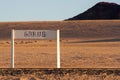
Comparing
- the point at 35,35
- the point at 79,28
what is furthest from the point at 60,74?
the point at 79,28

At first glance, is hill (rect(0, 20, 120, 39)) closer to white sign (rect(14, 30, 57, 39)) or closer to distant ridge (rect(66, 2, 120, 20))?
white sign (rect(14, 30, 57, 39))

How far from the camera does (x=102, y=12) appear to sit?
14738 cm

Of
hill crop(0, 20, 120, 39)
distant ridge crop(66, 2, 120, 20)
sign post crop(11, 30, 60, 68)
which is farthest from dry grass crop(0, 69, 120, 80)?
distant ridge crop(66, 2, 120, 20)

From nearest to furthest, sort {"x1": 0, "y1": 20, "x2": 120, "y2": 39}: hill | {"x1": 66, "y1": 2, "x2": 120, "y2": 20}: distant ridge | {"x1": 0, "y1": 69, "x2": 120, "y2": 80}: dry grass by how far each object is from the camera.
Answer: {"x1": 0, "y1": 69, "x2": 120, "y2": 80}: dry grass, {"x1": 0, "y1": 20, "x2": 120, "y2": 39}: hill, {"x1": 66, "y1": 2, "x2": 120, "y2": 20}: distant ridge

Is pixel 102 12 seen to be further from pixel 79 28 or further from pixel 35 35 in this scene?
pixel 35 35

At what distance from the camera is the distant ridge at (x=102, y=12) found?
14462 cm

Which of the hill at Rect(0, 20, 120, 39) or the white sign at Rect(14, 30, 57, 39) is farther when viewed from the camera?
the hill at Rect(0, 20, 120, 39)

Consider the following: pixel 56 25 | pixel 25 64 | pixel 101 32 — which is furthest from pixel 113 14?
pixel 25 64

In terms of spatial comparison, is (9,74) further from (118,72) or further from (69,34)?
(69,34)

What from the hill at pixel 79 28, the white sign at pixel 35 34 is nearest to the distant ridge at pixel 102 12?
the hill at pixel 79 28

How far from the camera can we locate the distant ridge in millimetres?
144625

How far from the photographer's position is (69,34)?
74.7 m

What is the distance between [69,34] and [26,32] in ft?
181

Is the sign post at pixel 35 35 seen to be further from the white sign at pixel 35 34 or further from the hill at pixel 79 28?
the hill at pixel 79 28
